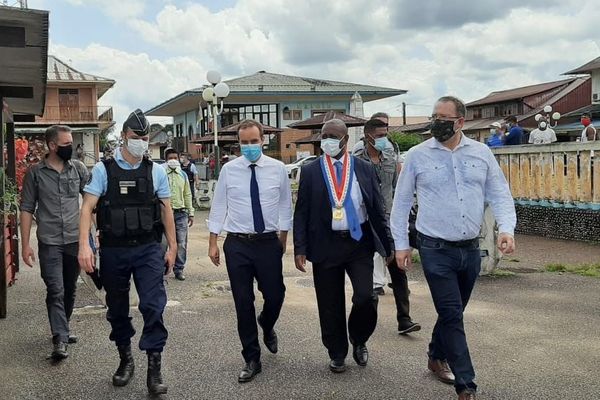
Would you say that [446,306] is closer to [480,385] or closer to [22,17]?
[480,385]

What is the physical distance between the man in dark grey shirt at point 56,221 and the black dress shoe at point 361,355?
240 centimetres

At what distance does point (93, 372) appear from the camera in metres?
5.31

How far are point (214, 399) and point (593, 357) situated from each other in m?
3.10

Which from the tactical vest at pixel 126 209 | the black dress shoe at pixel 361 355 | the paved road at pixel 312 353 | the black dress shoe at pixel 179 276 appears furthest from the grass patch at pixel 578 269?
the tactical vest at pixel 126 209

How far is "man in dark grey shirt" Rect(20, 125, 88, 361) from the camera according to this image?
18.8 ft

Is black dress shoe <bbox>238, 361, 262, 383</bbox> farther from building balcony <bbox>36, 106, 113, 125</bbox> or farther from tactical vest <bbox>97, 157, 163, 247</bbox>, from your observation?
building balcony <bbox>36, 106, 113, 125</bbox>

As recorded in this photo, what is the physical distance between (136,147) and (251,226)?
1056mm

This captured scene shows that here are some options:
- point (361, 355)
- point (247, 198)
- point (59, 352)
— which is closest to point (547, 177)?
point (361, 355)

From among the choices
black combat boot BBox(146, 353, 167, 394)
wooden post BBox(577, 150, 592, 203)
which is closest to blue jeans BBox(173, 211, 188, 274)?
black combat boot BBox(146, 353, 167, 394)

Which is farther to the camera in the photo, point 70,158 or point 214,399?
point 70,158

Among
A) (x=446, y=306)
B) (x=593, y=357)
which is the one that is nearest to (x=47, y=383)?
(x=446, y=306)

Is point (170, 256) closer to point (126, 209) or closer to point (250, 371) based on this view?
point (126, 209)

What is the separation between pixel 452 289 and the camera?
455cm

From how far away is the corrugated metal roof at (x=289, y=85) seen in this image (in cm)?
4425
